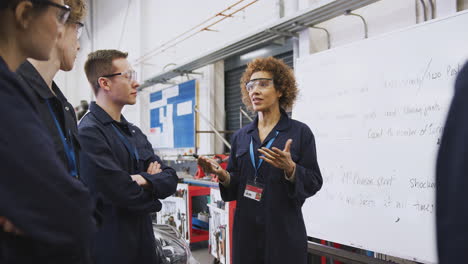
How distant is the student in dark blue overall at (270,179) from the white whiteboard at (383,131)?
0.62m

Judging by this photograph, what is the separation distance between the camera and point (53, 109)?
42.0 inches

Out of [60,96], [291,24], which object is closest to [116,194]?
[60,96]

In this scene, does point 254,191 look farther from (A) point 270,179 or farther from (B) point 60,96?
(B) point 60,96

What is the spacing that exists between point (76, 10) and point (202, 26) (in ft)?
12.8

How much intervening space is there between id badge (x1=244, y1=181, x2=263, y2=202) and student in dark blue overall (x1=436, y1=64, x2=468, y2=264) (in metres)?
1.13

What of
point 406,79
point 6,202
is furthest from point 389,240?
point 6,202

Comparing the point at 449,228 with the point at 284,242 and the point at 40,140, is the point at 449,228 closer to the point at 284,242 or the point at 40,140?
the point at 40,140

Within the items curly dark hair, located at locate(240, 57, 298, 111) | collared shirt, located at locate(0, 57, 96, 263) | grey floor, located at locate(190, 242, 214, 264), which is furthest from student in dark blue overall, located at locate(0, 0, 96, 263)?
grey floor, located at locate(190, 242, 214, 264)

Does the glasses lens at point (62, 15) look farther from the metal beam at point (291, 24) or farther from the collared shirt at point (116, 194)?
the metal beam at point (291, 24)

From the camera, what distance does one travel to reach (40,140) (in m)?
0.66

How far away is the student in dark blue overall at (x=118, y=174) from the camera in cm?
142

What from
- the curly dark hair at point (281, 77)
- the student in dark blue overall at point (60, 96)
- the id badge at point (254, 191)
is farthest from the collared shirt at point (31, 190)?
the curly dark hair at point (281, 77)

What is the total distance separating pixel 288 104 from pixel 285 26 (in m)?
1.23

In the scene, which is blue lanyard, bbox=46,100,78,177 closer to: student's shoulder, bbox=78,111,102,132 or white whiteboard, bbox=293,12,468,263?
student's shoulder, bbox=78,111,102,132
